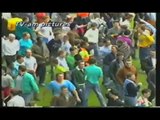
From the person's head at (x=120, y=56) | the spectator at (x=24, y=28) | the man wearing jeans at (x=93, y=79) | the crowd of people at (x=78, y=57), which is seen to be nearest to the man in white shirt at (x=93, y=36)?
the crowd of people at (x=78, y=57)

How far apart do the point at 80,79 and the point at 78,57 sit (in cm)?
25

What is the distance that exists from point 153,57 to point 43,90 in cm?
129

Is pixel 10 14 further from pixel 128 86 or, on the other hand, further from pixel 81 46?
pixel 128 86

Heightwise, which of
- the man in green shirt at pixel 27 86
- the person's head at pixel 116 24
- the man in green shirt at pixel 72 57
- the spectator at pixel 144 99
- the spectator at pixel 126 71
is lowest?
the spectator at pixel 144 99

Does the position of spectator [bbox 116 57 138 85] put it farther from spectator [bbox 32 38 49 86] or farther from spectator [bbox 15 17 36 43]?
spectator [bbox 15 17 36 43]

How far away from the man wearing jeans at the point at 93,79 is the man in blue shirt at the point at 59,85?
15 cm

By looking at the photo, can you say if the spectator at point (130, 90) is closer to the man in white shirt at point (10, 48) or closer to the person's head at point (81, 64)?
the person's head at point (81, 64)

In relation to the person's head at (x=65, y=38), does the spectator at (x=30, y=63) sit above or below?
below

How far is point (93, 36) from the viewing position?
8.07 m

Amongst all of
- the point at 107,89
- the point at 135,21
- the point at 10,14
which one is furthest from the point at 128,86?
the point at 10,14

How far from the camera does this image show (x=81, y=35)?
806cm

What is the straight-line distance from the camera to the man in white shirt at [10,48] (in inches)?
318

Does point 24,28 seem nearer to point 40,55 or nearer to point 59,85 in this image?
point 40,55

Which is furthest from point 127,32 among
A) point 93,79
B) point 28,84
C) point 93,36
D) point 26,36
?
point 28,84
